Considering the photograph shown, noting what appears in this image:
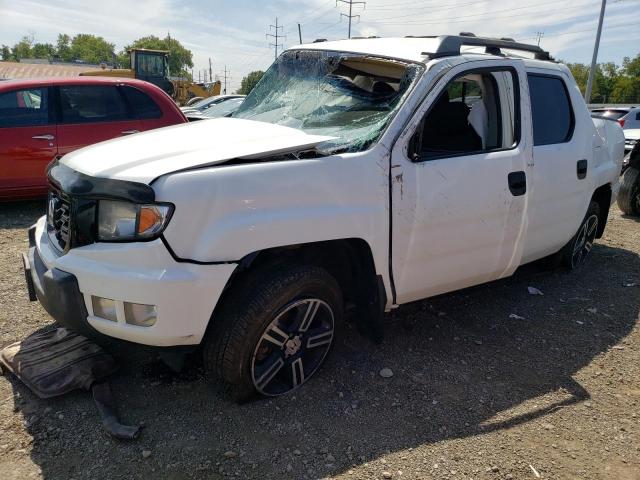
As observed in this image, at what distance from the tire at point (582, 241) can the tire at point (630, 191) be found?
2.80 meters

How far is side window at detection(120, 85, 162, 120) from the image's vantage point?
22.4 ft

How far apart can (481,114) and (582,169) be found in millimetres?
1169

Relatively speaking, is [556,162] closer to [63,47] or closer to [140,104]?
[140,104]

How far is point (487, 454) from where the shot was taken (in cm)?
258

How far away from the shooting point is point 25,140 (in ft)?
20.5

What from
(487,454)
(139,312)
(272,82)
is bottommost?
(487,454)

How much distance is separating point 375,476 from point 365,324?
0.92m

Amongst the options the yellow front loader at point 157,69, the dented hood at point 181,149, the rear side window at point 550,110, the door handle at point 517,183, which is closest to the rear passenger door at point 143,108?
the dented hood at point 181,149

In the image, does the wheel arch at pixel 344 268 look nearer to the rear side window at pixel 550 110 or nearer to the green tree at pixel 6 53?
the rear side window at pixel 550 110

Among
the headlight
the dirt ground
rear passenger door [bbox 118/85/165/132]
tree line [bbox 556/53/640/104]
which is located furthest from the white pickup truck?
tree line [bbox 556/53/640/104]

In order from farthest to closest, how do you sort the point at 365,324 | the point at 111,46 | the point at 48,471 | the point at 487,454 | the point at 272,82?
1. the point at 111,46
2. the point at 272,82
3. the point at 365,324
4. the point at 487,454
5. the point at 48,471

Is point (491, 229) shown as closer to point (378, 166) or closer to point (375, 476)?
point (378, 166)

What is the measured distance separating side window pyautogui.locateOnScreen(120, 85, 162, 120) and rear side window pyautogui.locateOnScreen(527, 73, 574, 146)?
4.85 metres

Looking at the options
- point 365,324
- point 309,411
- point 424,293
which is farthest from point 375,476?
point 424,293
